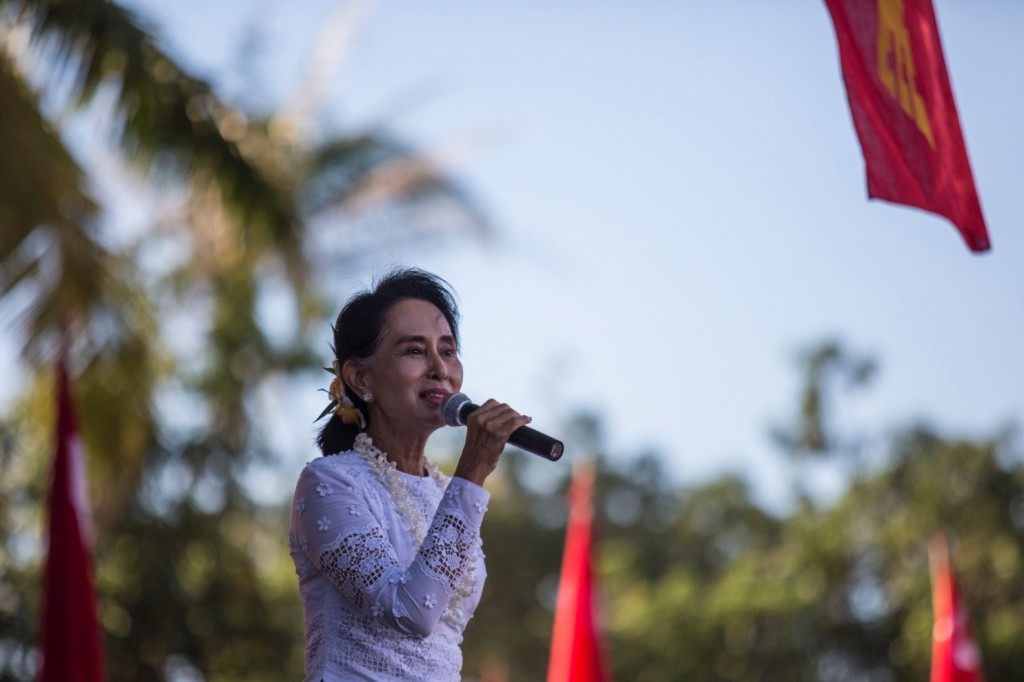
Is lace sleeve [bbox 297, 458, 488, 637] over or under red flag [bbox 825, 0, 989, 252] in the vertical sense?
under

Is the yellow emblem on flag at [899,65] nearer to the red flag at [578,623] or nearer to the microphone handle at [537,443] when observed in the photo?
the microphone handle at [537,443]

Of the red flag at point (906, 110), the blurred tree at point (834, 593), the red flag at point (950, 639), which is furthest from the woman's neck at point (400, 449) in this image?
the blurred tree at point (834, 593)

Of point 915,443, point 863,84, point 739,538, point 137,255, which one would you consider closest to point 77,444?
point 863,84

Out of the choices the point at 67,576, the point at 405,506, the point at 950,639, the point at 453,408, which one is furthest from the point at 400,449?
the point at 950,639

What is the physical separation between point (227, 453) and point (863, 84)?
488 inches

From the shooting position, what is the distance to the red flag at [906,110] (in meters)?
3.69

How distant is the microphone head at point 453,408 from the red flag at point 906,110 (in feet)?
3.73

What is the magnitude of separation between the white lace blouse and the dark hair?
197 millimetres

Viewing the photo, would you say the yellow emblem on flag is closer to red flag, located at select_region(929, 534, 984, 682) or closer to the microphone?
the microphone

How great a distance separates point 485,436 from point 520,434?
72 mm

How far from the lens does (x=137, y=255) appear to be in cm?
1505

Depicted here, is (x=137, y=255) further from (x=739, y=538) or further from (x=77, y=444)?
(x=739, y=538)

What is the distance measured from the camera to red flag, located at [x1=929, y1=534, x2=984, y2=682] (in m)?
13.7

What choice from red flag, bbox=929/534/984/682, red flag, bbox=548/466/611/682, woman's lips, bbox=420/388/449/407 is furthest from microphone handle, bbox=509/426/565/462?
red flag, bbox=929/534/984/682
